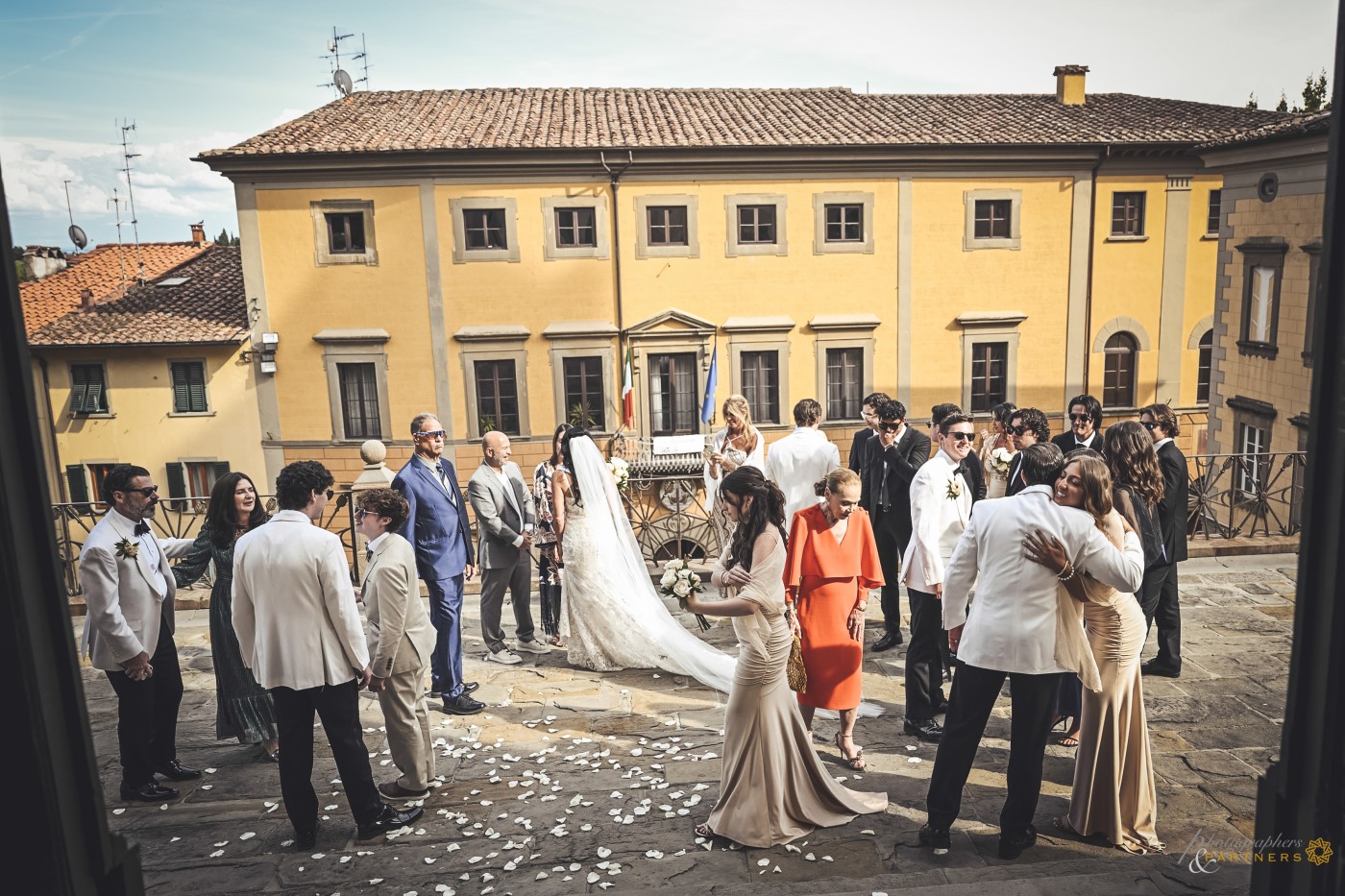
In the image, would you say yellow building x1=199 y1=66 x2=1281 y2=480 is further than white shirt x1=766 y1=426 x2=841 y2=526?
Yes

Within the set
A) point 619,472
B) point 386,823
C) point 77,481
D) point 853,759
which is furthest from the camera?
point 77,481

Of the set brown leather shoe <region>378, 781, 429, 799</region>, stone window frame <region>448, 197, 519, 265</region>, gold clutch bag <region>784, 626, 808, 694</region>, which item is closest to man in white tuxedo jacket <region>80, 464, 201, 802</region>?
brown leather shoe <region>378, 781, 429, 799</region>

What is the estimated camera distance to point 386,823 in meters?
4.61

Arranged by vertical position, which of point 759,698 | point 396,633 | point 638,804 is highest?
point 396,633

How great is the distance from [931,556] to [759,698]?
5.92 ft

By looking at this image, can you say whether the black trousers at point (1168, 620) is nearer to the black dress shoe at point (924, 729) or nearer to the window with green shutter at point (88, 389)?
the black dress shoe at point (924, 729)

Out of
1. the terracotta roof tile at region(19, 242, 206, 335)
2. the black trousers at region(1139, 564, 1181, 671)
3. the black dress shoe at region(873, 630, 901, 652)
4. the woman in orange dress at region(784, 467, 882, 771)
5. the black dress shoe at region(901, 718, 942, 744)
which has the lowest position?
the black dress shoe at region(901, 718, 942, 744)

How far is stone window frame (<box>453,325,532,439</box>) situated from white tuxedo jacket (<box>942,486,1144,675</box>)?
63.2ft

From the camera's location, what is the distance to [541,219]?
72.6 ft

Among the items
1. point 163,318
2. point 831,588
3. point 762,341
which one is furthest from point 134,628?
point 163,318

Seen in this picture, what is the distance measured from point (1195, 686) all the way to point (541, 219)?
18.8 m

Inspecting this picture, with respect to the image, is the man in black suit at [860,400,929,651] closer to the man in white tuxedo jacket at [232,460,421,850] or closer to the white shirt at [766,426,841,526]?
the white shirt at [766,426,841,526]

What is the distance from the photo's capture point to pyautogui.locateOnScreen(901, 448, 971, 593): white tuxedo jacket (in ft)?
18.3

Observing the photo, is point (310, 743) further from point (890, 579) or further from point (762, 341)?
point (762, 341)
